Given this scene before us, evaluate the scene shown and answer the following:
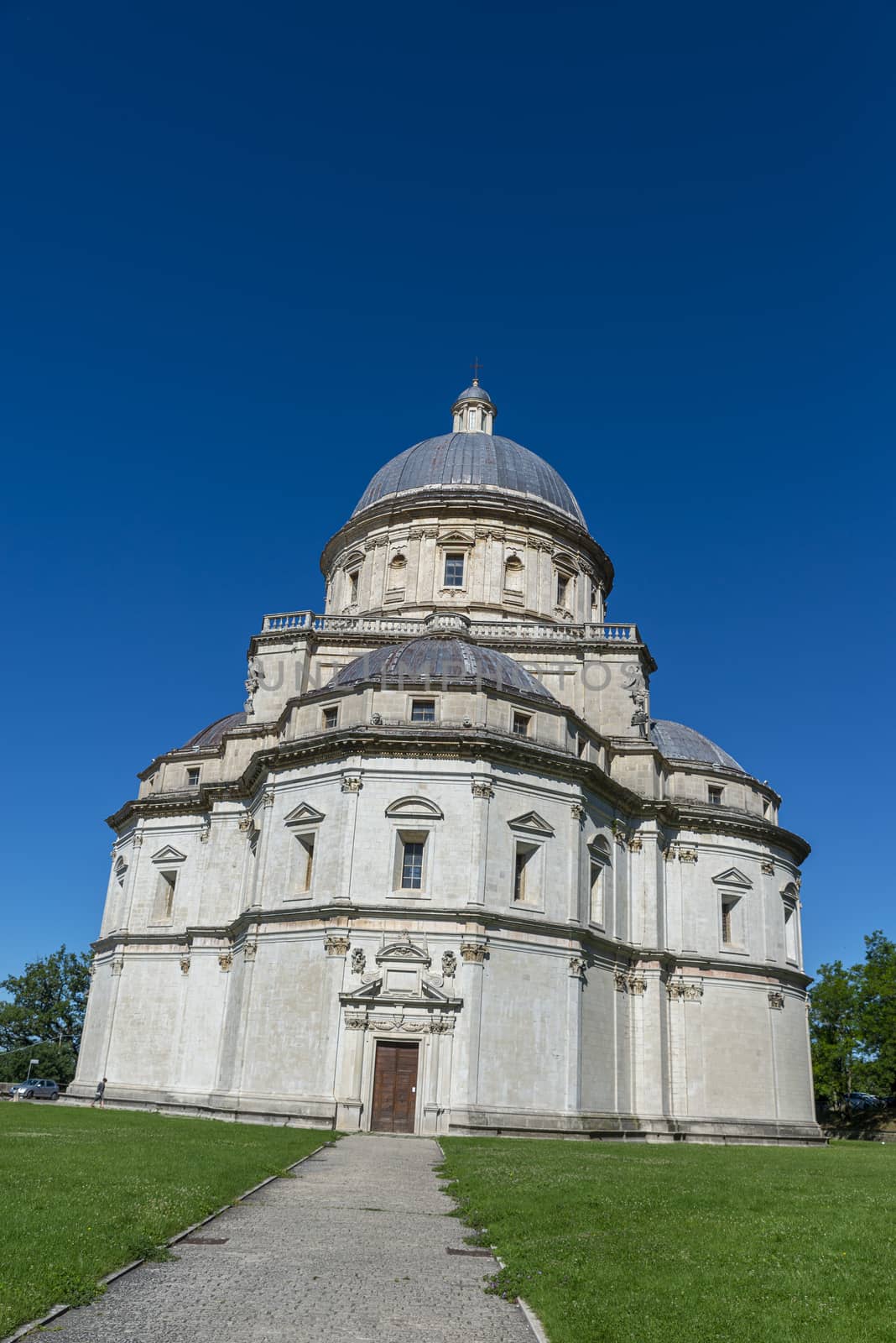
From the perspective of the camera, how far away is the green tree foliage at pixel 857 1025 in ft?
207

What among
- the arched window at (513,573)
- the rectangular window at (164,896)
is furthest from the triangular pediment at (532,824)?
the rectangular window at (164,896)

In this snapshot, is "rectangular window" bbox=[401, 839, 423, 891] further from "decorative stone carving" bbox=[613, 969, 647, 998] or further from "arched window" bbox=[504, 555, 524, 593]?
"arched window" bbox=[504, 555, 524, 593]

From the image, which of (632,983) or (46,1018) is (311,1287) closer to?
(632,983)

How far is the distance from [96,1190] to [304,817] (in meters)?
25.3

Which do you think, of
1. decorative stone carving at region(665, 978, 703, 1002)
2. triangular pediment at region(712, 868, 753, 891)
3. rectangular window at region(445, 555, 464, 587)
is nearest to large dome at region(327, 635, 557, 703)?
rectangular window at region(445, 555, 464, 587)

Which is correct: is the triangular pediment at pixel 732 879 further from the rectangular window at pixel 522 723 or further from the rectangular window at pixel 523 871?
the rectangular window at pixel 522 723

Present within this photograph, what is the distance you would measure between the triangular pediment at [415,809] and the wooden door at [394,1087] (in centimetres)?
737

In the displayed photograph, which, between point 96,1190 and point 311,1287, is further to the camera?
point 96,1190

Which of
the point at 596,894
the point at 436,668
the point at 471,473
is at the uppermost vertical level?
the point at 471,473

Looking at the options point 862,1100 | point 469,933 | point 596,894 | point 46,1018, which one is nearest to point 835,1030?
point 862,1100

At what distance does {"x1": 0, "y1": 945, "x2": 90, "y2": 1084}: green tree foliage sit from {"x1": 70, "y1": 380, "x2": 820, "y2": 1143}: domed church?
34.0m

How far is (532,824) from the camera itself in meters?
39.8

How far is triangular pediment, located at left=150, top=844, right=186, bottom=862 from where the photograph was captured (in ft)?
168

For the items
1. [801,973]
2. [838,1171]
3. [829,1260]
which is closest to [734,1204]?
[829,1260]
